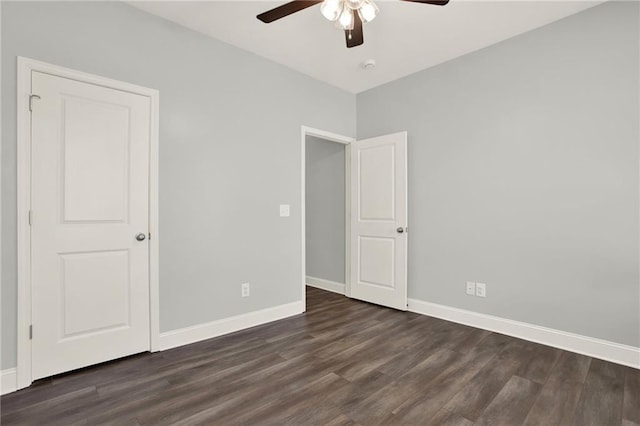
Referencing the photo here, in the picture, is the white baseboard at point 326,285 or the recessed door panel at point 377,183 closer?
the recessed door panel at point 377,183

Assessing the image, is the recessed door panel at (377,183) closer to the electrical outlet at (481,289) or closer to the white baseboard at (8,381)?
the electrical outlet at (481,289)

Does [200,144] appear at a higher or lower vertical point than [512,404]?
higher

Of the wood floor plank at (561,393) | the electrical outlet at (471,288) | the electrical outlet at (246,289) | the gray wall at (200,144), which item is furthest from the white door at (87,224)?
the electrical outlet at (471,288)

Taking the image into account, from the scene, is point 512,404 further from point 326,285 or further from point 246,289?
point 326,285

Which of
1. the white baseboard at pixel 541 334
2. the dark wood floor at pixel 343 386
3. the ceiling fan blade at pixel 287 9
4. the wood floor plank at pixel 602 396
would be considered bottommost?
the wood floor plank at pixel 602 396

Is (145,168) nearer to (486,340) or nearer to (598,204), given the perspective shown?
(486,340)

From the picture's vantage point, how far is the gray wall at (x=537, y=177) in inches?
95.1

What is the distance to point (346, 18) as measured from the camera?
6.65 feet

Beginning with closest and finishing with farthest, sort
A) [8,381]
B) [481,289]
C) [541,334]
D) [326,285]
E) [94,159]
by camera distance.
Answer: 1. [8,381]
2. [94,159]
3. [541,334]
4. [481,289]
5. [326,285]

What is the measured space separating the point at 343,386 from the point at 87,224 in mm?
2172

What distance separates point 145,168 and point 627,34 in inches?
155

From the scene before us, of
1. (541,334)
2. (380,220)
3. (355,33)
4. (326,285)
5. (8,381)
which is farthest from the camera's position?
(326,285)

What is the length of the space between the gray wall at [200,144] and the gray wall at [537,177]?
1.52 metres

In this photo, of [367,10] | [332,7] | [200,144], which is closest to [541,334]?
[367,10]
